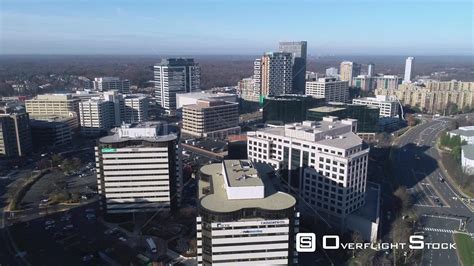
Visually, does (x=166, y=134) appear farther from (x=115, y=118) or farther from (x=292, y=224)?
(x=115, y=118)

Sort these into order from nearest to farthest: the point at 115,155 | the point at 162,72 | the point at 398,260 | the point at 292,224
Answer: the point at 292,224, the point at 398,260, the point at 115,155, the point at 162,72

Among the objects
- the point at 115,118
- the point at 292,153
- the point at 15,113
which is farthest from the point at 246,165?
the point at 115,118

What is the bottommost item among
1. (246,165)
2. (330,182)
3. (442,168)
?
(442,168)

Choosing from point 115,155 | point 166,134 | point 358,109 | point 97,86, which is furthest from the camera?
point 97,86

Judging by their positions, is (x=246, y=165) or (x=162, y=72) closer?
(x=246, y=165)

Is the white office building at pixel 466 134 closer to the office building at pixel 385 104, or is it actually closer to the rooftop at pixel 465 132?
the rooftop at pixel 465 132

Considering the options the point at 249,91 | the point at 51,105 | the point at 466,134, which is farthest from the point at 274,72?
the point at 51,105
